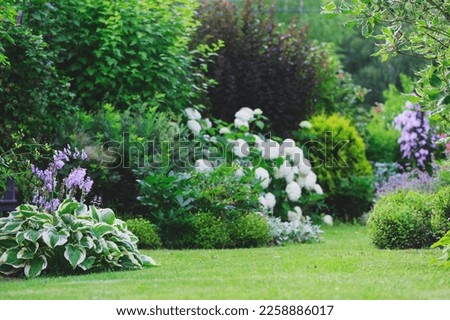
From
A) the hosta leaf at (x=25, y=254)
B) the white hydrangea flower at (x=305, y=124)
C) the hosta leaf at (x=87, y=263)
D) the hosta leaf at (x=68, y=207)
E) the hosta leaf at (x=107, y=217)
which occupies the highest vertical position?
the white hydrangea flower at (x=305, y=124)

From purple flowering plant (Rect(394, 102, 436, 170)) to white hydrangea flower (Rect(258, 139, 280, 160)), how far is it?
347cm

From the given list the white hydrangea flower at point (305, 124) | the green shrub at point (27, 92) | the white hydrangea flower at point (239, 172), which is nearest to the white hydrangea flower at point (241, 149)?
the white hydrangea flower at point (239, 172)

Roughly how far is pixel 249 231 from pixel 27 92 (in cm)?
303

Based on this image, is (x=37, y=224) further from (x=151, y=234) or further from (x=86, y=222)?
(x=151, y=234)

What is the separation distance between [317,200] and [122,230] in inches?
208

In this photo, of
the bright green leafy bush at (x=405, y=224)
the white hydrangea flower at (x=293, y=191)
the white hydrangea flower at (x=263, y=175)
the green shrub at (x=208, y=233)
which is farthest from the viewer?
the white hydrangea flower at (x=293, y=191)

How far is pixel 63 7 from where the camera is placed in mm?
10250

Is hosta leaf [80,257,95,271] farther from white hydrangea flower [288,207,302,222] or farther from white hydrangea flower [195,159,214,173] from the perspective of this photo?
white hydrangea flower [288,207,302,222]

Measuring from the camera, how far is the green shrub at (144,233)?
8.55 meters

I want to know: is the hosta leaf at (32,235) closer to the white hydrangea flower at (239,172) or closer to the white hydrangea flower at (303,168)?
the white hydrangea flower at (239,172)

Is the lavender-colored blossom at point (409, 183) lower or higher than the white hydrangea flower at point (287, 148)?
→ lower

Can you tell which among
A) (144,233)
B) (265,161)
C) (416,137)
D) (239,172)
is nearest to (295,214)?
(265,161)

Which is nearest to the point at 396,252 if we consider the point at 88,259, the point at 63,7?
the point at 88,259

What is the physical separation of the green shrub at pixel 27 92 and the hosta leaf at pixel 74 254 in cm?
240
